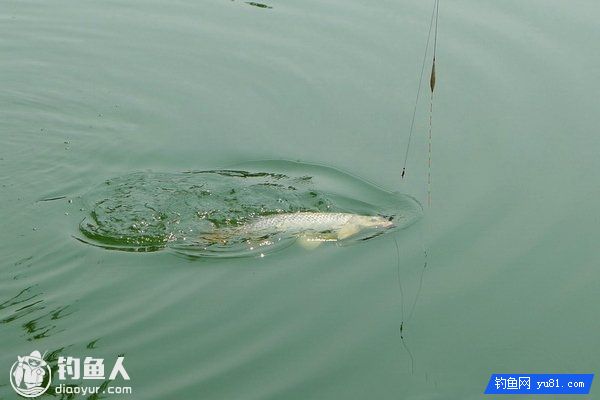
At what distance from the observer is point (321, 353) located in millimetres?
5750

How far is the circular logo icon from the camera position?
533 centimetres

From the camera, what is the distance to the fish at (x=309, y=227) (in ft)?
22.9

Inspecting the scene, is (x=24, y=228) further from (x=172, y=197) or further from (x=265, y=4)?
(x=265, y=4)

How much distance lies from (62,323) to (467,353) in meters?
2.75

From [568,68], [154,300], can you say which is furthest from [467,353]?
[568,68]

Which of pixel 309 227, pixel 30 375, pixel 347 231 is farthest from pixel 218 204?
pixel 30 375

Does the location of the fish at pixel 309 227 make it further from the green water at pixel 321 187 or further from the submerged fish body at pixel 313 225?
the green water at pixel 321 187

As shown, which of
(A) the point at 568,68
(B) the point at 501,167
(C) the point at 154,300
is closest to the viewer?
(C) the point at 154,300

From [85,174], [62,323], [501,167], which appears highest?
[501,167]

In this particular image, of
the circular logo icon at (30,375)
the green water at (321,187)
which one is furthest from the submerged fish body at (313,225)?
the circular logo icon at (30,375)

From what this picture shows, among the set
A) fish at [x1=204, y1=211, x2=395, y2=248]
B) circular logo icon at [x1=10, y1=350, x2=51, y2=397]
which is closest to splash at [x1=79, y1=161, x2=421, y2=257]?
Result: fish at [x1=204, y1=211, x2=395, y2=248]

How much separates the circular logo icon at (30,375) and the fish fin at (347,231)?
2.54 m

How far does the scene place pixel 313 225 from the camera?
702 centimetres

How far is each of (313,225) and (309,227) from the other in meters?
0.04
